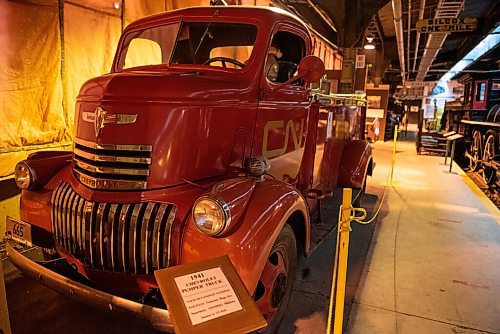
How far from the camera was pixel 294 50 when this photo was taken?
10.8ft

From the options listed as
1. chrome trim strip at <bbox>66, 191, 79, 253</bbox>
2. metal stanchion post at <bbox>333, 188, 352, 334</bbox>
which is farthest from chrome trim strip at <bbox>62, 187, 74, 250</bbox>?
metal stanchion post at <bbox>333, 188, 352, 334</bbox>

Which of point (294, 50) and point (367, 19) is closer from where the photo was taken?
point (294, 50)

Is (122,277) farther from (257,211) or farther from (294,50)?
(294,50)

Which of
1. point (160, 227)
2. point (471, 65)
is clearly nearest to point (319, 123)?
point (160, 227)

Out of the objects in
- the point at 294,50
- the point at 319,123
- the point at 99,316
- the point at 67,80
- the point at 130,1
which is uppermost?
the point at 130,1

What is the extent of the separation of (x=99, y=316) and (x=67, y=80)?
267cm

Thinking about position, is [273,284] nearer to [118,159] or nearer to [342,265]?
[342,265]

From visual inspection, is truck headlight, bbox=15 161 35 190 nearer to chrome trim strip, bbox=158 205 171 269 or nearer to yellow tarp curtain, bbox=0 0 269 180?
yellow tarp curtain, bbox=0 0 269 180

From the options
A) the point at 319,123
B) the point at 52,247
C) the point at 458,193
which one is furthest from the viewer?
the point at 458,193

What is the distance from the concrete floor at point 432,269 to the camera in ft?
9.32

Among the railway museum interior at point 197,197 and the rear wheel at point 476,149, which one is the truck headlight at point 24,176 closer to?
the railway museum interior at point 197,197

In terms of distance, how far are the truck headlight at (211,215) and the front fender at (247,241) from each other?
2.6 inches

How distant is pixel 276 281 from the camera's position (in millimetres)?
2340

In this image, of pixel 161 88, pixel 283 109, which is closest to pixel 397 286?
pixel 283 109
